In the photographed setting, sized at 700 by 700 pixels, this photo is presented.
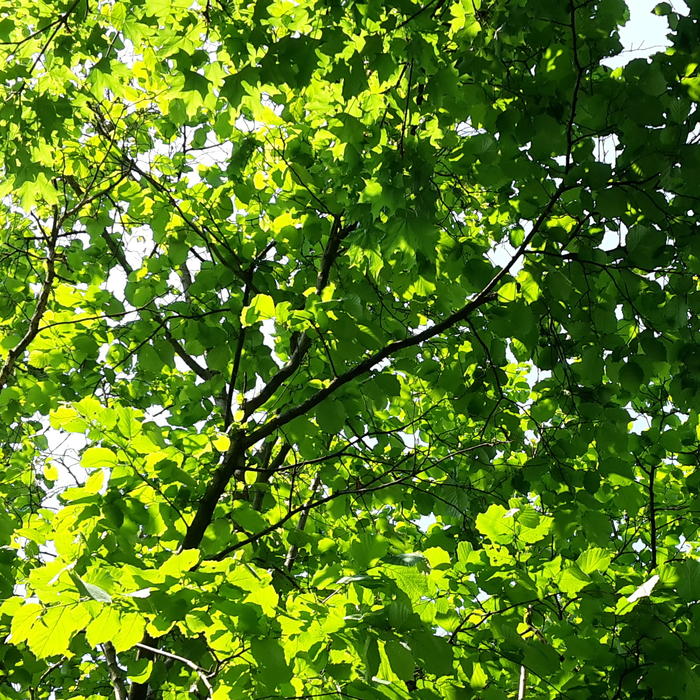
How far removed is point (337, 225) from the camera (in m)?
4.42

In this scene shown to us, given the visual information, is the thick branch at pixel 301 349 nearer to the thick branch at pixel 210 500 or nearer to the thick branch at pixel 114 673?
the thick branch at pixel 210 500

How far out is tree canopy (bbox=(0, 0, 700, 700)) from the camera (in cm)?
234

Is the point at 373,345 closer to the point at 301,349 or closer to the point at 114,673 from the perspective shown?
the point at 301,349

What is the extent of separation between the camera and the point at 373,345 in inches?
106

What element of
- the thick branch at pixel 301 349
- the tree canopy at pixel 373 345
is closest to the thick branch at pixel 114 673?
the tree canopy at pixel 373 345

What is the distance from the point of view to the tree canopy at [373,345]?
234 cm

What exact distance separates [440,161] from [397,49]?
1.15 meters

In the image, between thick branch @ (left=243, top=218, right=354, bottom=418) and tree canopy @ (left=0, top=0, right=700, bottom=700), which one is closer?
tree canopy @ (left=0, top=0, right=700, bottom=700)

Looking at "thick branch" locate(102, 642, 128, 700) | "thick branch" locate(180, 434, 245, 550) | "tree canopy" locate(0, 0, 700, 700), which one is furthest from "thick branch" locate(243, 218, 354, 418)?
"thick branch" locate(102, 642, 128, 700)

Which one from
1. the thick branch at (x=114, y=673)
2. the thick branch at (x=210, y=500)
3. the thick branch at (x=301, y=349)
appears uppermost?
the thick branch at (x=301, y=349)

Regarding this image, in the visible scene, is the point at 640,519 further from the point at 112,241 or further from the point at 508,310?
the point at 112,241

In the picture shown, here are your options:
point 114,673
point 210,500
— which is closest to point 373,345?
point 210,500

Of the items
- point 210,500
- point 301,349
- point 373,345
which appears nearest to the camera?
point 373,345

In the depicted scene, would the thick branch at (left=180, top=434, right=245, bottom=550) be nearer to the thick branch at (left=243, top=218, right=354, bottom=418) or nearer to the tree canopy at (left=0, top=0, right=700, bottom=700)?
the tree canopy at (left=0, top=0, right=700, bottom=700)
